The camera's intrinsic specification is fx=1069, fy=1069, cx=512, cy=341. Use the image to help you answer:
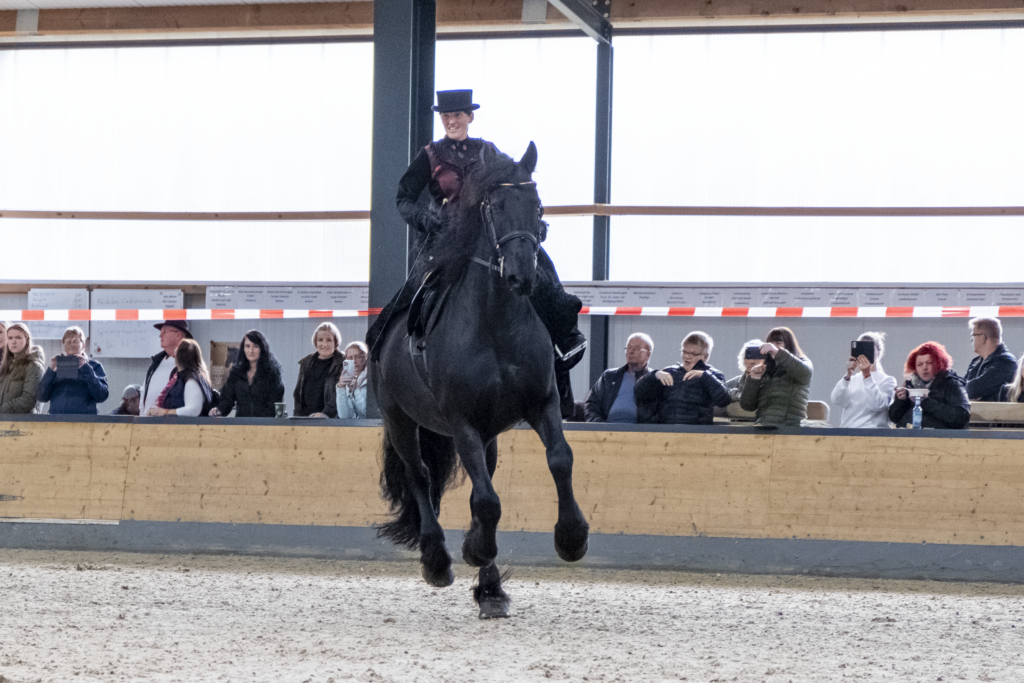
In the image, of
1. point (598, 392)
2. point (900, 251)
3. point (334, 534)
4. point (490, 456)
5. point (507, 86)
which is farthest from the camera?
point (507, 86)

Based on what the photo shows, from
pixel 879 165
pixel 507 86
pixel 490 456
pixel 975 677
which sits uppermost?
pixel 507 86

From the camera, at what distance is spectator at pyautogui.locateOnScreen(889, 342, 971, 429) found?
21.5ft

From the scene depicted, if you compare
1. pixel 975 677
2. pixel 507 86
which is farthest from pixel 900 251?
pixel 975 677

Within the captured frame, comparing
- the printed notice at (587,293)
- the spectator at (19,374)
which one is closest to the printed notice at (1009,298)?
the printed notice at (587,293)

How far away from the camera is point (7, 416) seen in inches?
292

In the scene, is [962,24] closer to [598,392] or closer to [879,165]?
[879,165]

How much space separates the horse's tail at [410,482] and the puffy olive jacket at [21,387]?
350 cm

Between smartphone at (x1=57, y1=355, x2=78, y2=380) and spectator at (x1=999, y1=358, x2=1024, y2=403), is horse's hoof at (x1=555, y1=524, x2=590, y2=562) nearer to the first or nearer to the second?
spectator at (x1=999, y1=358, x2=1024, y2=403)

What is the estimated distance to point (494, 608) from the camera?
519 cm

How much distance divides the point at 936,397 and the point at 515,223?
12.4 ft

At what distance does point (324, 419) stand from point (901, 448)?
365 cm

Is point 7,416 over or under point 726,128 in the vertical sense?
under

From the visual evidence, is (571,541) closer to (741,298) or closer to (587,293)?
(587,293)

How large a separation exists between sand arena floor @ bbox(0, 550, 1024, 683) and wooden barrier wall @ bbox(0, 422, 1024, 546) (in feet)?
1.08
